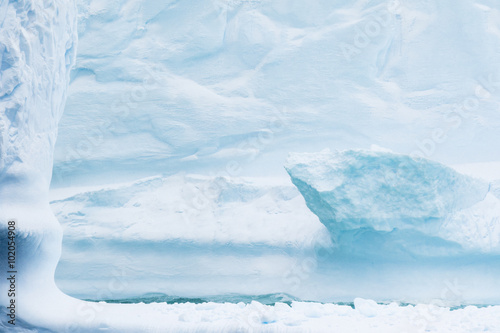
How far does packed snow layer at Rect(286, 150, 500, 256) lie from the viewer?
4.85 m

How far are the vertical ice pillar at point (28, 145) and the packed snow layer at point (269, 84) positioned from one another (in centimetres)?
343

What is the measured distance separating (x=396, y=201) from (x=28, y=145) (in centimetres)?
347

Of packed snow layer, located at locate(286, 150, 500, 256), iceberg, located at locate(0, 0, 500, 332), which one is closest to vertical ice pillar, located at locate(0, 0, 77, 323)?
iceberg, located at locate(0, 0, 500, 332)

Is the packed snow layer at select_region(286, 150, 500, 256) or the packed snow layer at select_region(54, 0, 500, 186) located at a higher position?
the packed snow layer at select_region(54, 0, 500, 186)

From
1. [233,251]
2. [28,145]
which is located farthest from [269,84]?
[28,145]

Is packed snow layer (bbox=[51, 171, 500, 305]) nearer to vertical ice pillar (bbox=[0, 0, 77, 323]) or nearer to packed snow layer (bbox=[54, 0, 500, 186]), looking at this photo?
packed snow layer (bbox=[54, 0, 500, 186])

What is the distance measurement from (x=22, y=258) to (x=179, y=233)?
10.8 ft

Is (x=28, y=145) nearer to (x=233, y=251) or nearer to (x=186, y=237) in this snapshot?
(x=186, y=237)

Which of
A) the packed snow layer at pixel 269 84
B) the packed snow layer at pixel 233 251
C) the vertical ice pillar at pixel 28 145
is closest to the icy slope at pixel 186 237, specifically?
the packed snow layer at pixel 233 251

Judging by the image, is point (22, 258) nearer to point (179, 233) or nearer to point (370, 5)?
point (179, 233)

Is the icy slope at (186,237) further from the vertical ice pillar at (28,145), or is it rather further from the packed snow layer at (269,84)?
the vertical ice pillar at (28,145)

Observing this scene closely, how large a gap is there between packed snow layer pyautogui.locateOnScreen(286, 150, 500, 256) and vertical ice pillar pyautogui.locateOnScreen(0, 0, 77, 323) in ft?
8.57

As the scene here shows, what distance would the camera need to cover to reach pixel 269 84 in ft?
22.6

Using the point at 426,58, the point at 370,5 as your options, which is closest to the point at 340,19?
the point at 370,5
